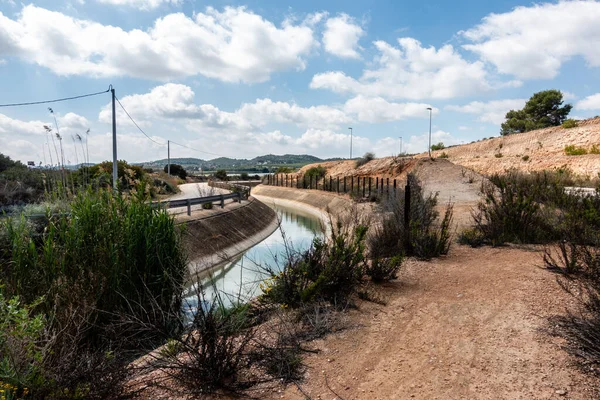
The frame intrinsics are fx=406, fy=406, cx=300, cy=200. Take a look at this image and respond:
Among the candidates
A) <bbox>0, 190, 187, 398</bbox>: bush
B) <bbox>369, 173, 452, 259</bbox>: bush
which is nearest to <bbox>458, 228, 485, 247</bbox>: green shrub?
<bbox>369, 173, 452, 259</bbox>: bush

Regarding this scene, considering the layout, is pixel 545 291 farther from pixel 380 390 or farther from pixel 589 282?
pixel 380 390

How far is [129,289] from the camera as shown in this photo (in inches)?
309

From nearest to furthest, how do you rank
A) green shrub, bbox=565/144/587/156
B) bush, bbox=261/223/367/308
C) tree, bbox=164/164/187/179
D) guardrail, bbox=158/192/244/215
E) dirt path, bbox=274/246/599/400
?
1. dirt path, bbox=274/246/599/400
2. bush, bbox=261/223/367/308
3. guardrail, bbox=158/192/244/215
4. green shrub, bbox=565/144/587/156
5. tree, bbox=164/164/187/179

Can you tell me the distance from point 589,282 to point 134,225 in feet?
28.9

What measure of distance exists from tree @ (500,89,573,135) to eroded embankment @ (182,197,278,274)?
62.5m

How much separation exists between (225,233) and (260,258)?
34.8ft

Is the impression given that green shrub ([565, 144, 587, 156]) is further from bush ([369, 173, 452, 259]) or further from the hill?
bush ([369, 173, 452, 259])

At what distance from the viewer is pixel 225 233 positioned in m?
22.0

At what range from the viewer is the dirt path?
4.54 m

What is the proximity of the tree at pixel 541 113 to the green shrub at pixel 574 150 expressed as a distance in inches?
1058

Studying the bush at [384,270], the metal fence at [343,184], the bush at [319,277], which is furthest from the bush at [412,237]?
the metal fence at [343,184]

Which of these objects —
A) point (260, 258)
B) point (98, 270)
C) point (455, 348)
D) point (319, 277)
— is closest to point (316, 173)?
point (260, 258)

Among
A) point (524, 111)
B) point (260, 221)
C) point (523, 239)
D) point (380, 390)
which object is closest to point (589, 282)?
point (523, 239)

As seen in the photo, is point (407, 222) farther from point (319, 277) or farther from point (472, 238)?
point (319, 277)
